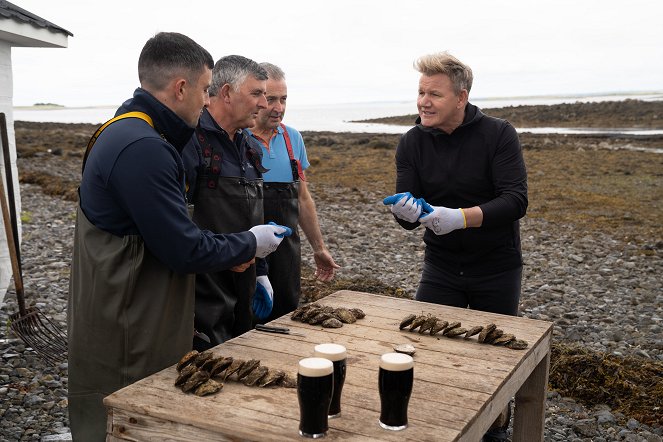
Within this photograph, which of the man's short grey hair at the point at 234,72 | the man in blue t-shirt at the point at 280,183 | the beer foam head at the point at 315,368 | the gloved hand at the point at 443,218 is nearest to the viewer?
the beer foam head at the point at 315,368

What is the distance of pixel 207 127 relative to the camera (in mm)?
3895

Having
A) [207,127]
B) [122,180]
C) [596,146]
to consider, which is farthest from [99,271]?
[596,146]

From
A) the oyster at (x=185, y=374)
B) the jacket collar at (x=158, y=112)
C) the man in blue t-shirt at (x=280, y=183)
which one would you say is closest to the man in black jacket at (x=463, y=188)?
the man in blue t-shirt at (x=280, y=183)

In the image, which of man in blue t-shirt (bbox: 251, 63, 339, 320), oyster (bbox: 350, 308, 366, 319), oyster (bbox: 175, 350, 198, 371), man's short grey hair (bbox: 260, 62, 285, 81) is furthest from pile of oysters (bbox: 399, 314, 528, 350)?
man's short grey hair (bbox: 260, 62, 285, 81)

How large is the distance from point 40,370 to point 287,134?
349 centimetres

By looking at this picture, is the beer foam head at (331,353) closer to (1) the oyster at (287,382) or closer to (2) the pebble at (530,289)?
(1) the oyster at (287,382)

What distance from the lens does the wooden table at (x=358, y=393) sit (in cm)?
239

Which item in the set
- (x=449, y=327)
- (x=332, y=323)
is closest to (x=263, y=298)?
(x=332, y=323)

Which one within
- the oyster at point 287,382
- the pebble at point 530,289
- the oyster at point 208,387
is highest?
the oyster at point 208,387

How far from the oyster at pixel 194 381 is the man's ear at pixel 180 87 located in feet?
4.13

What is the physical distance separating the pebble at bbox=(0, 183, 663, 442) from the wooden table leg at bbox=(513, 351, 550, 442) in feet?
3.80

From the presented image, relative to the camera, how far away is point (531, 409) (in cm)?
412

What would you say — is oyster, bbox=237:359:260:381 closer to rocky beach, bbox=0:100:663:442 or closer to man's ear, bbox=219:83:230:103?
man's ear, bbox=219:83:230:103

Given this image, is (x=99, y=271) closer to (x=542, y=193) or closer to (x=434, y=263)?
(x=434, y=263)
